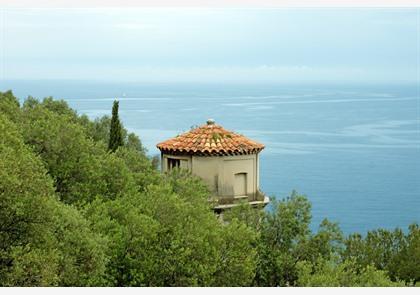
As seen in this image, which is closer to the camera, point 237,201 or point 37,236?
point 37,236

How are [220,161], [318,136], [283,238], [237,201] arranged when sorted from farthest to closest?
[318,136], [237,201], [220,161], [283,238]

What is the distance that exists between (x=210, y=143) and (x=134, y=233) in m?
10.4

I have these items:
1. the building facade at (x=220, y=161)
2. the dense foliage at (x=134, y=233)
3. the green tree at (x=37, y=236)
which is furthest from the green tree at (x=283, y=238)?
the green tree at (x=37, y=236)

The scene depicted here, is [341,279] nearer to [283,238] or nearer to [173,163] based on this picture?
[283,238]

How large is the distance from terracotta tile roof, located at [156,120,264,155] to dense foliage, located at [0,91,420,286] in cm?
151

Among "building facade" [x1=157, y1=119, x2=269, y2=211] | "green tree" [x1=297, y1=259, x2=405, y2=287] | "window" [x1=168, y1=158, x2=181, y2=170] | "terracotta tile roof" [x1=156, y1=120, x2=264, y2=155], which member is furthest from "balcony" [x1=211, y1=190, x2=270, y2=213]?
"green tree" [x1=297, y1=259, x2=405, y2=287]

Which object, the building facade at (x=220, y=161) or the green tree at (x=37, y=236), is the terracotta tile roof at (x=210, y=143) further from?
the green tree at (x=37, y=236)

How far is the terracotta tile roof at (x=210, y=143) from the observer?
86.2ft

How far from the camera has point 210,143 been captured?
86.9 ft

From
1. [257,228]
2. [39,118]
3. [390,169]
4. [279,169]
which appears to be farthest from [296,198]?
[390,169]

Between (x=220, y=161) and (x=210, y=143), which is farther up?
(x=210, y=143)

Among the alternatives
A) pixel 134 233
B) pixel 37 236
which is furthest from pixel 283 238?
pixel 37 236

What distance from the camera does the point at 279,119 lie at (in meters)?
77.1

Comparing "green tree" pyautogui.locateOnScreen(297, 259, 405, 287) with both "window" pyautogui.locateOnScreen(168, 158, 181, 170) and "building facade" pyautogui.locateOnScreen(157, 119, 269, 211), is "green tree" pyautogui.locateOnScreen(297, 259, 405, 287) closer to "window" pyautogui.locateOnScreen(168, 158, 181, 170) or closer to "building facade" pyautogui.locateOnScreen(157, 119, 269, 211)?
"building facade" pyautogui.locateOnScreen(157, 119, 269, 211)
